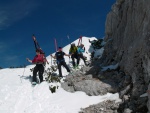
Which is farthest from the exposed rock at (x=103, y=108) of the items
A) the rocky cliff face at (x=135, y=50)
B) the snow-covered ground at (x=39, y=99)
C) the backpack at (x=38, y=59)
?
the backpack at (x=38, y=59)

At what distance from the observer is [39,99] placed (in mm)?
16375

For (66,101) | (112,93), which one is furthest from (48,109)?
(112,93)

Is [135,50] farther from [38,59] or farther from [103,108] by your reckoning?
[38,59]

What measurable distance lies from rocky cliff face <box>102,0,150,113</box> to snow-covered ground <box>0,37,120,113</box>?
1.72 m

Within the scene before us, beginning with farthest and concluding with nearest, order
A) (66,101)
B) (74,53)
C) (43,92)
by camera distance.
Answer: (74,53)
(43,92)
(66,101)

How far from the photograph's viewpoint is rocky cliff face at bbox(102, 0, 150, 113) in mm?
12800

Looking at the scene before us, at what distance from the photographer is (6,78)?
68.0 ft

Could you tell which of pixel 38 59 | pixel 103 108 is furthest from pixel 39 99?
pixel 103 108

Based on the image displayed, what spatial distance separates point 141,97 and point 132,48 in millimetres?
4153

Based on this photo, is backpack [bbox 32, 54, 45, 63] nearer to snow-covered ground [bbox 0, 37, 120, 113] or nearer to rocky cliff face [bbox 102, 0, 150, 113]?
snow-covered ground [bbox 0, 37, 120, 113]

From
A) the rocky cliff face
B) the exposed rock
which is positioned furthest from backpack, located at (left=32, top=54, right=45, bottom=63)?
the exposed rock

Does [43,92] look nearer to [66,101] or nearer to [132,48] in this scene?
[66,101]

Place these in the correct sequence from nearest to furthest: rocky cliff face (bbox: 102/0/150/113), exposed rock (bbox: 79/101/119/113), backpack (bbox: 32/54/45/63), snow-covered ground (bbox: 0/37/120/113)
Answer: rocky cliff face (bbox: 102/0/150/113)
exposed rock (bbox: 79/101/119/113)
snow-covered ground (bbox: 0/37/120/113)
backpack (bbox: 32/54/45/63)

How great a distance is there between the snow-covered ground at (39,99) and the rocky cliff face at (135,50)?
5.63 feet
